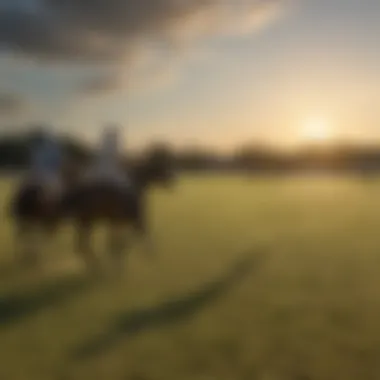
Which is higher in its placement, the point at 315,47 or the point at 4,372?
the point at 315,47

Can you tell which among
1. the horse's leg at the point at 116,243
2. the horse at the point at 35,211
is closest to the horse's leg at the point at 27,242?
the horse at the point at 35,211

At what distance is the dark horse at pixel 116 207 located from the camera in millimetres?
1265

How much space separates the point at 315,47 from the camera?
4.35 ft

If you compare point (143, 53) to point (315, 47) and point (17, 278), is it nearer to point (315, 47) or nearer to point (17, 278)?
point (315, 47)

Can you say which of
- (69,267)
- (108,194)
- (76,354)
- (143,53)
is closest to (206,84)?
(143,53)

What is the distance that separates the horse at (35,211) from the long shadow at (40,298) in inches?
2.4

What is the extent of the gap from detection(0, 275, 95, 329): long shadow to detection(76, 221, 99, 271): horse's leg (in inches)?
1.2

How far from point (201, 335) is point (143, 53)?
0.53 metres

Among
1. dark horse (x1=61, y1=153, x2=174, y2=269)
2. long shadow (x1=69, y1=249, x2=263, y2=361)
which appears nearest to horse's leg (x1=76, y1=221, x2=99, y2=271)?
dark horse (x1=61, y1=153, x2=174, y2=269)

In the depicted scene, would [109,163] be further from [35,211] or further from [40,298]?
[40,298]

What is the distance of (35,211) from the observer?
50.4 inches

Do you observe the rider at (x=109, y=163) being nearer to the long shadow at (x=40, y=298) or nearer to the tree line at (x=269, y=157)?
the tree line at (x=269, y=157)

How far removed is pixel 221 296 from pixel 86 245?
266 mm

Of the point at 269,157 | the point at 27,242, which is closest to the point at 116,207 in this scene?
the point at 27,242
